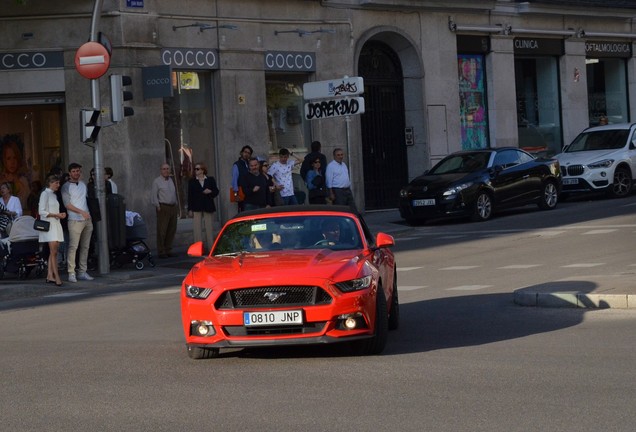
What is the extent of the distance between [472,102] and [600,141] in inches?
173

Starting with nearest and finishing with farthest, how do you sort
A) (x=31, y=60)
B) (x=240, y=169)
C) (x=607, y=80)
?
(x=240, y=169)
(x=31, y=60)
(x=607, y=80)

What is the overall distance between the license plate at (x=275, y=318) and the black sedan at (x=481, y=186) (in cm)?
1800

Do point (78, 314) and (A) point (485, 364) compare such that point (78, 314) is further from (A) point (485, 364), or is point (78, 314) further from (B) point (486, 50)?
(B) point (486, 50)

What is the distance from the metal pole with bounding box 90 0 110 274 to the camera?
70.0 feet

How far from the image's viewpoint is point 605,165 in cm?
3206

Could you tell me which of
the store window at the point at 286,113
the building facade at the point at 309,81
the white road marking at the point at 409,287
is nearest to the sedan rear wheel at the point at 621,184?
the building facade at the point at 309,81

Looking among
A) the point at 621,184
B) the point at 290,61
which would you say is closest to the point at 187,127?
the point at 290,61

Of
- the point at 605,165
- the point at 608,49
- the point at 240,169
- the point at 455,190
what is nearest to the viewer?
the point at 240,169

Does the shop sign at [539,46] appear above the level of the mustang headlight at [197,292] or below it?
above

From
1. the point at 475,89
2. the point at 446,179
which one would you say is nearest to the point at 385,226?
the point at 446,179

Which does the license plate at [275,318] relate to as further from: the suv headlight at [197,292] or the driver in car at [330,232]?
the driver in car at [330,232]

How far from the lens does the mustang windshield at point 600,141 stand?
3312 cm

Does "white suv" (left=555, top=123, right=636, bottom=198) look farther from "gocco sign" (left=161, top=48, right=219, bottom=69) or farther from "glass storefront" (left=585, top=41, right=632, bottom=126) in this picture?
"gocco sign" (left=161, top=48, right=219, bottom=69)

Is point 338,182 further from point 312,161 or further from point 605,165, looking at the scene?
point 605,165
